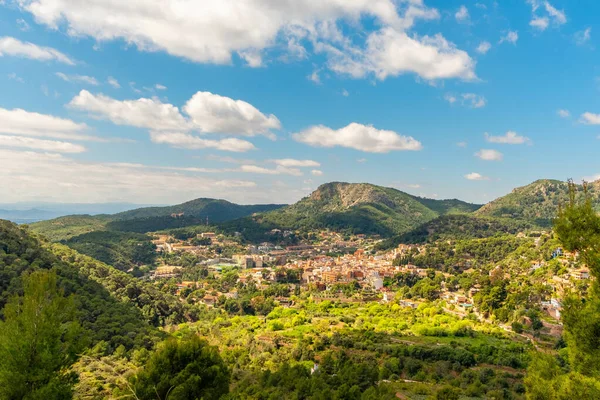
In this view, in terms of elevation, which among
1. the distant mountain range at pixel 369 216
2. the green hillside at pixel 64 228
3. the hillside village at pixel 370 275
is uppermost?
the distant mountain range at pixel 369 216

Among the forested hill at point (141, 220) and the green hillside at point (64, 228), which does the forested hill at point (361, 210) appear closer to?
the forested hill at point (141, 220)

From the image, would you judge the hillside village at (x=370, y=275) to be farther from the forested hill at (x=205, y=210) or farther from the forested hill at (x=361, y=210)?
the forested hill at (x=205, y=210)

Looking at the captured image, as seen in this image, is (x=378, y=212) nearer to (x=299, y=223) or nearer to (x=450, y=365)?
(x=299, y=223)

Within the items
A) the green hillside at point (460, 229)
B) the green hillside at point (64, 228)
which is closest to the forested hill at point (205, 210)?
the green hillside at point (64, 228)

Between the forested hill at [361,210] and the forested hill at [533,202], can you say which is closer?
the forested hill at [533,202]

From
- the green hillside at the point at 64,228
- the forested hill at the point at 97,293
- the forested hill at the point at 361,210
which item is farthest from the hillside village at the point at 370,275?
the forested hill at the point at 361,210

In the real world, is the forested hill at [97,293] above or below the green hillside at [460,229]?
below

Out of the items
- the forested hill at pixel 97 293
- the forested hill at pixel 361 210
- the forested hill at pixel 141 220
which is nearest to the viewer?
the forested hill at pixel 97 293

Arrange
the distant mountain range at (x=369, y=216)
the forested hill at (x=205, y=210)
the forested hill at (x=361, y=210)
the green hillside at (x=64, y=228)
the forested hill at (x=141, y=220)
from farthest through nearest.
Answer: the forested hill at (x=205, y=210)
the forested hill at (x=361, y=210)
the distant mountain range at (x=369, y=216)
the forested hill at (x=141, y=220)
the green hillside at (x=64, y=228)
